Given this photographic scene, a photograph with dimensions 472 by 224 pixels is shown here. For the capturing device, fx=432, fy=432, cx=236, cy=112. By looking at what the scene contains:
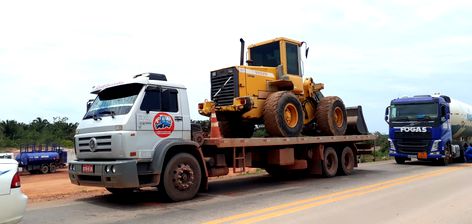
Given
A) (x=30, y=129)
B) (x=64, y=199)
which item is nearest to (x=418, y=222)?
(x=64, y=199)

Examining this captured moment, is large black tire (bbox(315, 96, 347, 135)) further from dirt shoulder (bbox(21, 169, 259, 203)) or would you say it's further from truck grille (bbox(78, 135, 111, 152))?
truck grille (bbox(78, 135, 111, 152))

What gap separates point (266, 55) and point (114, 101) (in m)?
5.72

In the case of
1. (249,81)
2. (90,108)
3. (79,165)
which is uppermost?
(249,81)

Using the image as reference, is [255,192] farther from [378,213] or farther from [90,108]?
[90,108]

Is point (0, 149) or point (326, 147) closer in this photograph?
point (326, 147)

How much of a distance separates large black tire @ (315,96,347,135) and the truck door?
19.2 feet

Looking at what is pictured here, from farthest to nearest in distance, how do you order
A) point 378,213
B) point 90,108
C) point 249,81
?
point 249,81 < point 90,108 < point 378,213

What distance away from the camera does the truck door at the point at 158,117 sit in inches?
341

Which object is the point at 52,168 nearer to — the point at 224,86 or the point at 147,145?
the point at 224,86

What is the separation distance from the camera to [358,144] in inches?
642

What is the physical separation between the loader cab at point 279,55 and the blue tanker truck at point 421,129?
8679 millimetres

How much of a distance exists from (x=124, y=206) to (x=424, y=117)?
15.5 meters

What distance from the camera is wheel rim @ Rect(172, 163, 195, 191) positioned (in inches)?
351

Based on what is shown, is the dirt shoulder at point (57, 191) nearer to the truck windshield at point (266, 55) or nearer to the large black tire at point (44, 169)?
the large black tire at point (44, 169)
